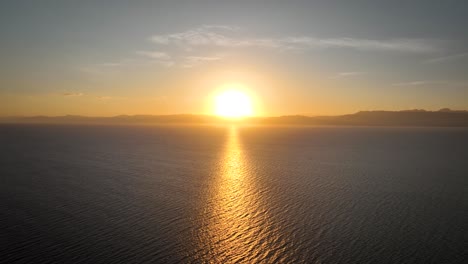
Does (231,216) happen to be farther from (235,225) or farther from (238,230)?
(238,230)

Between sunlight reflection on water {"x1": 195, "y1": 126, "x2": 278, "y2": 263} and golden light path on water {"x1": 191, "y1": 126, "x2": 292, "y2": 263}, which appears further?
sunlight reflection on water {"x1": 195, "y1": 126, "x2": 278, "y2": 263}

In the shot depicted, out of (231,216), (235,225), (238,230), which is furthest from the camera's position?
(231,216)

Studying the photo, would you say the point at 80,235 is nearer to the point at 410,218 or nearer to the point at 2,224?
the point at 2,224

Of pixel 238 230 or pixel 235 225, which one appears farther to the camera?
pixel 235 225

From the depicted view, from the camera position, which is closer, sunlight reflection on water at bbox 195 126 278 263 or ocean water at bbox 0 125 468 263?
ocean water at bbox 0 125 468 263

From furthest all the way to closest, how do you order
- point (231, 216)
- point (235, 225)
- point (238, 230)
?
point (231, 216), point (235, 225), point (238, 230)

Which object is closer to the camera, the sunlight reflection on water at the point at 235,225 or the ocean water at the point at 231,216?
the ocean water at the point at 231,216

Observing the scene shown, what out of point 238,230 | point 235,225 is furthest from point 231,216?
point 238,230

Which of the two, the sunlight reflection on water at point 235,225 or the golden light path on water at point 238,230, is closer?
the golden light path on water at point 238,230
